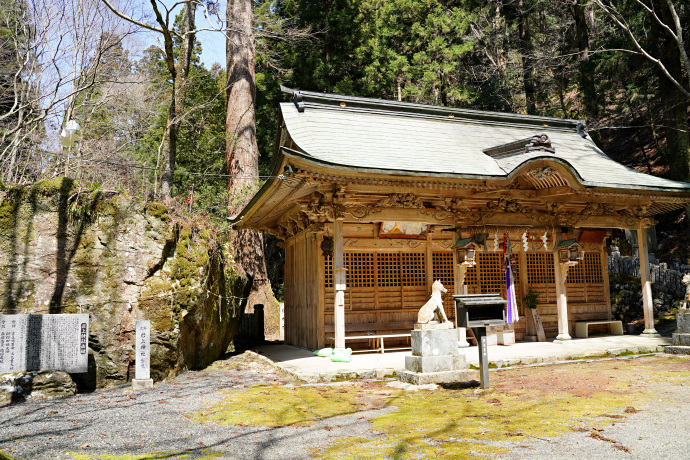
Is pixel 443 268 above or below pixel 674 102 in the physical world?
below

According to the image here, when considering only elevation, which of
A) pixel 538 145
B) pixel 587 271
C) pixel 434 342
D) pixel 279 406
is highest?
pixel 538 145

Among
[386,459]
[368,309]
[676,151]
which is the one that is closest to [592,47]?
[676,151]

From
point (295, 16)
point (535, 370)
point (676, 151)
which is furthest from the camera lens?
point (295, 16)

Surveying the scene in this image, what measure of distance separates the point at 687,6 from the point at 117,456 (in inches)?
887

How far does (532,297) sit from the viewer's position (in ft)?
43.0

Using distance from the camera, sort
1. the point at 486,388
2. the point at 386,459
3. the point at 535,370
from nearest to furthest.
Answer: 1. the point at 386,459
2. the point at 486,388
3. the point at 535,370

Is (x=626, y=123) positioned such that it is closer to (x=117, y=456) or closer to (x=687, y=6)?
(x=687, y=6)

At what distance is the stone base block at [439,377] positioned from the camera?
296 inches

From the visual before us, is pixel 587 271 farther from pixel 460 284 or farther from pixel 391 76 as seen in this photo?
pixel 391 76

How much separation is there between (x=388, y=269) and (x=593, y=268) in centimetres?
642

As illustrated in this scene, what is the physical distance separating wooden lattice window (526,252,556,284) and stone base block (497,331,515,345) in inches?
75.2

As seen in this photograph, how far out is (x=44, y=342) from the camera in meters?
7.49

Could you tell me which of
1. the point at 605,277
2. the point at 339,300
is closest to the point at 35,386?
the point at 339,300

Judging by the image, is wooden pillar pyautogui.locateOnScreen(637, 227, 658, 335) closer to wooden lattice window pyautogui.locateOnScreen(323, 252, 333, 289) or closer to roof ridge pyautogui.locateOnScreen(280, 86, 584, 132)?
roof ridge pyautogui.locateOnScreen(280, 86, 584, 132)
